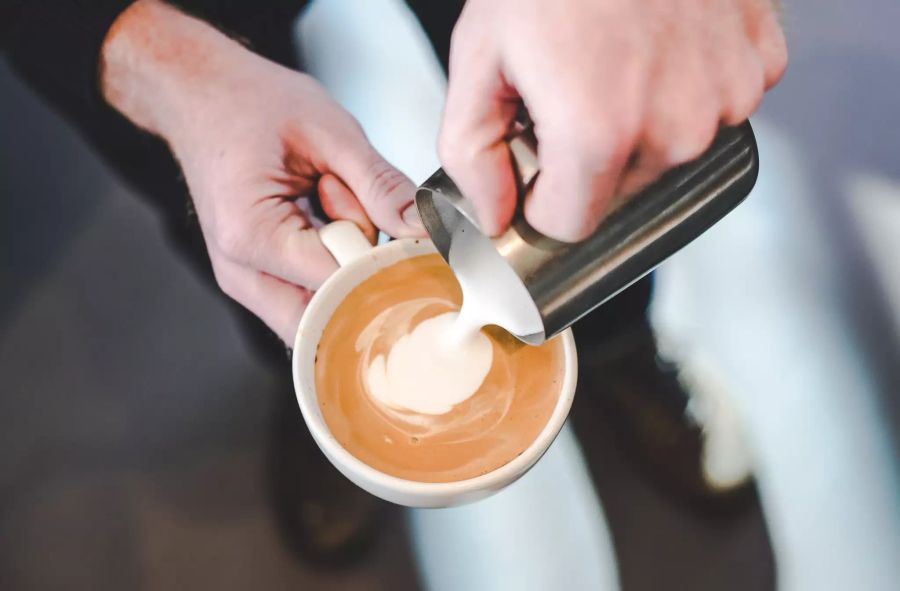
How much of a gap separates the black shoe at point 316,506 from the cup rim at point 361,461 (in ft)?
1.03

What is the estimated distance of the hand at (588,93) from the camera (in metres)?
0.37

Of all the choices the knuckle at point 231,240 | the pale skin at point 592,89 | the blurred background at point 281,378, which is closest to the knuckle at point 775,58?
the pale skin at point 592,89

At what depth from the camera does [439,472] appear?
58cm

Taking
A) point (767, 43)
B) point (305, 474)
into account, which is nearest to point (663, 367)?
point (305, 474)

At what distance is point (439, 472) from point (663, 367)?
485 mm

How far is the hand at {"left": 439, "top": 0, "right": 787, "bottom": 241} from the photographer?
373mm

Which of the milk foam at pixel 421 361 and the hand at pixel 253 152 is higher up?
the hand at pixel 253 152

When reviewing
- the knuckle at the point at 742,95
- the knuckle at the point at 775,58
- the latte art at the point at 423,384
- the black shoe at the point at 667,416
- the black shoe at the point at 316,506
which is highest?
the knuckle at the point at 742,95

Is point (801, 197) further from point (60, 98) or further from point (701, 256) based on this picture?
point (60, 98)

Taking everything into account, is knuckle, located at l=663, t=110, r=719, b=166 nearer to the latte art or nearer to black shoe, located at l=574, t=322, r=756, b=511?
the latte art

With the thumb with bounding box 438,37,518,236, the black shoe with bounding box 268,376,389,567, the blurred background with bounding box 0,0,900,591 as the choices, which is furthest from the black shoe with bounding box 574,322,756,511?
the thumb with bounding box 438,37,518,236

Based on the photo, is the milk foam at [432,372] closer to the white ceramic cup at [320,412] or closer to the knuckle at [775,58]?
the white ceramic cup at [320,412]

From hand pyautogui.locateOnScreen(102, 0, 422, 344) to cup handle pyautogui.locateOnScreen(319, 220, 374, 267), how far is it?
0.01m

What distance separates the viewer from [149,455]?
911mm
